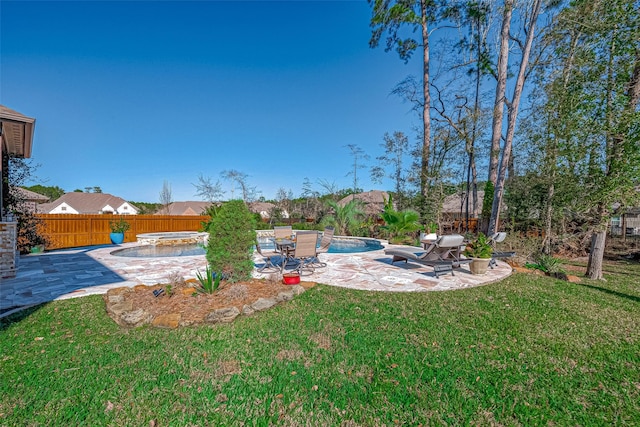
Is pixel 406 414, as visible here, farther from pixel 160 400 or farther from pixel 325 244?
pixel 325 244

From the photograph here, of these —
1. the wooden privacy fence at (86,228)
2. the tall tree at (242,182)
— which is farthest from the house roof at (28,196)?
the tall tree at (242,182)

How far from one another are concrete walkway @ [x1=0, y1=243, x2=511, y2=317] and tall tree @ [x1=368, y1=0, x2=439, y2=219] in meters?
8.99

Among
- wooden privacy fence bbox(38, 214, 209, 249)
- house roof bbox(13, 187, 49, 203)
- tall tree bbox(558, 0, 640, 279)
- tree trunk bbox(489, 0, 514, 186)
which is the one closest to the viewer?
tall tree bbox(558, 0, 640, 279)

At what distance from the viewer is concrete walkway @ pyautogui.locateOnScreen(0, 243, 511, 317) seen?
5.29 metres

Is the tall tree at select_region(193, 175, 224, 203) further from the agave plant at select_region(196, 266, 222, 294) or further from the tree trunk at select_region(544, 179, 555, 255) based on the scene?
the tree trunk at select_region(544, 179, 555, 255)

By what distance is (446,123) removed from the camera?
1653cm

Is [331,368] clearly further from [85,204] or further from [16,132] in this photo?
[85,204]

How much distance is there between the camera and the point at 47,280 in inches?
240

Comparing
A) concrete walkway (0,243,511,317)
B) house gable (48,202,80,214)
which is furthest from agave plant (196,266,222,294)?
house gable (48,202,80,214)

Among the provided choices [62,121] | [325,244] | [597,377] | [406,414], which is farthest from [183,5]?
[597,377]

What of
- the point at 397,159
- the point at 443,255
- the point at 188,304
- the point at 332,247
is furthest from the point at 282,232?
the point at 397,159

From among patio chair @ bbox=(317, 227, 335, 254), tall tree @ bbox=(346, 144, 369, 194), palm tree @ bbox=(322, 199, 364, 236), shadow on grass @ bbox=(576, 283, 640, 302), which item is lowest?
shadow on grass @ bbox=(576, 283, 640, 302)

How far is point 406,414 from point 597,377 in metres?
2.19

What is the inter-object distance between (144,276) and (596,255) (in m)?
11.6
